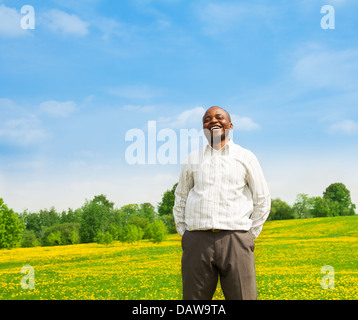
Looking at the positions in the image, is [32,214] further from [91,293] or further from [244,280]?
[244,280]

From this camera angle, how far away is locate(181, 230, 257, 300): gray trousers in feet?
11.8

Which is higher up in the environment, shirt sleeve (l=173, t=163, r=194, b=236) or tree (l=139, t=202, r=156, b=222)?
shirt sleeve (l=173, t=163, r=194, b=236)

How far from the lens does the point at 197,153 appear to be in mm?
4008

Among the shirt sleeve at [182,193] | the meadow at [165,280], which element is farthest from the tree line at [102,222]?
the shirt sleeve at [182,193]

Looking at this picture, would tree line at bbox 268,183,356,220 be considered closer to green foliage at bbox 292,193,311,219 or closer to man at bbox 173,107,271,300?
green foliage at bbox 292,193,311,219

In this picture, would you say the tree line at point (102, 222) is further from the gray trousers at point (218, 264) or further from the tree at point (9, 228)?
the gray trousers at point (218, 264)

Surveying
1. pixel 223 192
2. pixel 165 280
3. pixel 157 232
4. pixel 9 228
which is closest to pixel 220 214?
pixel 223 192

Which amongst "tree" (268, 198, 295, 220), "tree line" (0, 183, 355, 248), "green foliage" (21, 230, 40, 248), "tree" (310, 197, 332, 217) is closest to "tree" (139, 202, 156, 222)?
"tree line" (0, 183, 355, 248)

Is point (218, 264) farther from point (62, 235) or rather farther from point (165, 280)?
point (62, 235)

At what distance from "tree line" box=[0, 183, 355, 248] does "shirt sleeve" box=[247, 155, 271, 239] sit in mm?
25460

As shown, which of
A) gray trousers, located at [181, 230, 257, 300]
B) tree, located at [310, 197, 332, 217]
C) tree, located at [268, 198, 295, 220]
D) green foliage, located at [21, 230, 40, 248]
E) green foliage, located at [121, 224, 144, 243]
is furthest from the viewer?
tree, located at [310, 197, 332, 217]
